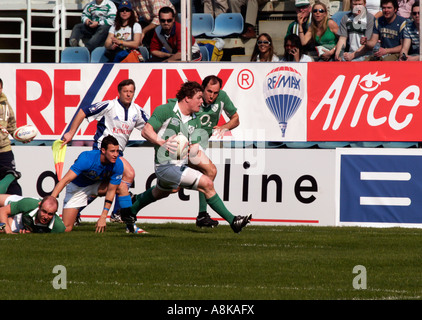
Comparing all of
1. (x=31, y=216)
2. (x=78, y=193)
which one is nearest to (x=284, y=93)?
(x=78, y=193)

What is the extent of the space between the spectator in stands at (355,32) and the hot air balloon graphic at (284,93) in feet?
4.23

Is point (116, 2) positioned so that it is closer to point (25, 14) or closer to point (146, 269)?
point (25, 14)

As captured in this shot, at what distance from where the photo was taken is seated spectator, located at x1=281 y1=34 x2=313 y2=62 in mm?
16947

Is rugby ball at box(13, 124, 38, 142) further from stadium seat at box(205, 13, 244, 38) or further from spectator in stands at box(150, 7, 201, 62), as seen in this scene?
stadium seat at box(205, 13, 244, 38)

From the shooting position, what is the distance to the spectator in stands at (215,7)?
19.5 m

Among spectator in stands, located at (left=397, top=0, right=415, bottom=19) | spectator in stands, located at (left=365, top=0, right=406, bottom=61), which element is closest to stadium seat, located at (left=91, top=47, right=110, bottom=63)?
spectator in stands, located at (left=365, top=0, right=406, bottom=61)

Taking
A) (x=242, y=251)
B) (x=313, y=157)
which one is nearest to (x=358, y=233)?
(x=313, y=157)

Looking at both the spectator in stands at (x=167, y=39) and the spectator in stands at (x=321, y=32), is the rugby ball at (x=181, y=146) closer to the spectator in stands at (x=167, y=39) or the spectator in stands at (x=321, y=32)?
the spectator in stands at (x=167, y=39)

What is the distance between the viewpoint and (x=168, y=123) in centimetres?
1277

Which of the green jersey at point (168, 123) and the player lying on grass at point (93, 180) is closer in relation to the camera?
the green jersey at point (168, 123)

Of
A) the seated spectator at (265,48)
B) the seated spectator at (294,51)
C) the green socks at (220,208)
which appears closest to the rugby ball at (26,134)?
the green socks at (220,208)

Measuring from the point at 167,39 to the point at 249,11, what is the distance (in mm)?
2527

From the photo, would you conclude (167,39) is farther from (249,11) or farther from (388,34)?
(388,34)

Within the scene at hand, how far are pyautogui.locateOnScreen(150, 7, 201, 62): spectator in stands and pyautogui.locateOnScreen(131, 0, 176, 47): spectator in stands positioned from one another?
72cm
